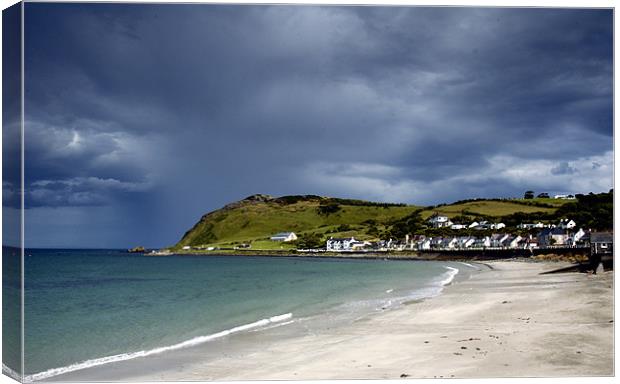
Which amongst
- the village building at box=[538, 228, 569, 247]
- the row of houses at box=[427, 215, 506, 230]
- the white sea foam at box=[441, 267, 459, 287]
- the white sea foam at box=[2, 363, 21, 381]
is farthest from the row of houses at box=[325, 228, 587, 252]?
the white sea foam at box=[2, 363, 21, 381]

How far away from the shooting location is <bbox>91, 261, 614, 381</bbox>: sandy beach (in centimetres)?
679

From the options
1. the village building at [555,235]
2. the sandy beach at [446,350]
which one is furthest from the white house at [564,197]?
the village building at [555,235]

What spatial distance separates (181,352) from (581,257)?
22.8 meters

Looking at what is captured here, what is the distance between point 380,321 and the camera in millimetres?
10727

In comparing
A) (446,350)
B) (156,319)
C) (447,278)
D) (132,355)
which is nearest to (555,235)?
(447,278)

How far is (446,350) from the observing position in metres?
7.53

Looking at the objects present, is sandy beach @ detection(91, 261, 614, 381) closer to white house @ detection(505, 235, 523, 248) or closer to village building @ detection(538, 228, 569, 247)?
village building @ detection(538, 228, 569, 247)

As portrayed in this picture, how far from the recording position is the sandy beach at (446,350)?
6.79 metres

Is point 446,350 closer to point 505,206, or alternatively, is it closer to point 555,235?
point 505,206

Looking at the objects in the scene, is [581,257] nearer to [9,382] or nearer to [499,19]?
[499,19]

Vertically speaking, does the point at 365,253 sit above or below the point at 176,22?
below

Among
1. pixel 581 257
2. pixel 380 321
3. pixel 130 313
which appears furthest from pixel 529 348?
pixel 581 257

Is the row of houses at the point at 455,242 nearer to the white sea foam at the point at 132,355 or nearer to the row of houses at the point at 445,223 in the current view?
the row of houses at the point at 445,223

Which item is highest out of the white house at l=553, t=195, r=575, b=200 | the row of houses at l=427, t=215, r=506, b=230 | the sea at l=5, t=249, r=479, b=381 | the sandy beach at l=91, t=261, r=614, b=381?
the white house at l=553, t=195, r=575, b=200
